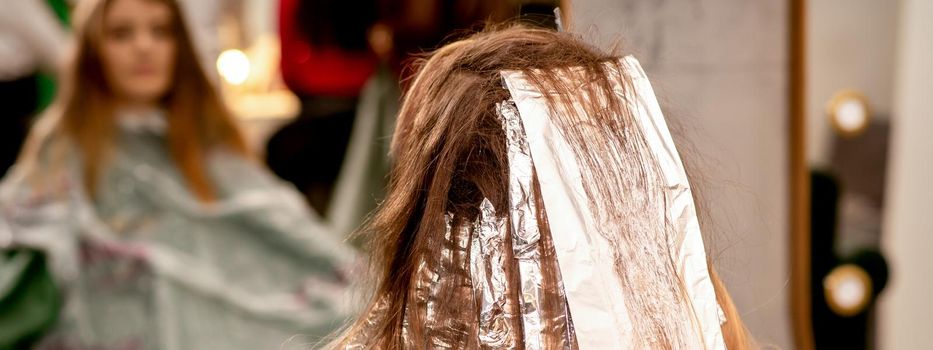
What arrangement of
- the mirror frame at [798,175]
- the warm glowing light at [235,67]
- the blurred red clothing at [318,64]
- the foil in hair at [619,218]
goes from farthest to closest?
the warm glowing light at [235,67] < the blurred red clothing at [318,64] < the mirror frame at [798,175] < the foil in hair at [619,218]

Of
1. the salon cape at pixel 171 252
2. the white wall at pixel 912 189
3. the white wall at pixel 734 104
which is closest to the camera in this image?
the white wall at pixel 734 104

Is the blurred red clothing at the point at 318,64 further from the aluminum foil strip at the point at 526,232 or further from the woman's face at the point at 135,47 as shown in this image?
the aluminum foil strip at the point at 526,232

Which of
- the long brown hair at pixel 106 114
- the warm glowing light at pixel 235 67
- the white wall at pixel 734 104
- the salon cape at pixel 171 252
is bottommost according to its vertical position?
the warm glowing light at pixel 235 67

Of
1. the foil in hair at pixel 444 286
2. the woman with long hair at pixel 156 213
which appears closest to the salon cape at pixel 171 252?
the woman with long hair at pixel 156 213

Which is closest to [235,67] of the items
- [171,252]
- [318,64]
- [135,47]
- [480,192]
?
[318,64]

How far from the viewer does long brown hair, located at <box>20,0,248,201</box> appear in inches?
71.2

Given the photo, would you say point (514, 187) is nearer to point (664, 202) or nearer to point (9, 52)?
point (664, 202)

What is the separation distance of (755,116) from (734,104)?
45 mm

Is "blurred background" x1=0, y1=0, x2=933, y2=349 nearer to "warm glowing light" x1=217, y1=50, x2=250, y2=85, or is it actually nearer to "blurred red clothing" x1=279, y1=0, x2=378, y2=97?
"blurred red clothing" x1=279, y1=0, x2=378, y2=97

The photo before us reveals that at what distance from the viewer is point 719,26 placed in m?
1.03

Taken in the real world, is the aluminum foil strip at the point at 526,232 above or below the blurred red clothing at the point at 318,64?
above

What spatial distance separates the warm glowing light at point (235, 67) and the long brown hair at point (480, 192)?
7.64ft

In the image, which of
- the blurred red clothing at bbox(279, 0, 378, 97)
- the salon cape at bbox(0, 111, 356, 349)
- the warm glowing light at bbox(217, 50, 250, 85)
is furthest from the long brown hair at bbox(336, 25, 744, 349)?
the warm glowing light at bbox(217, 50, 250, 85)

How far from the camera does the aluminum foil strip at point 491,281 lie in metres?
0.67
